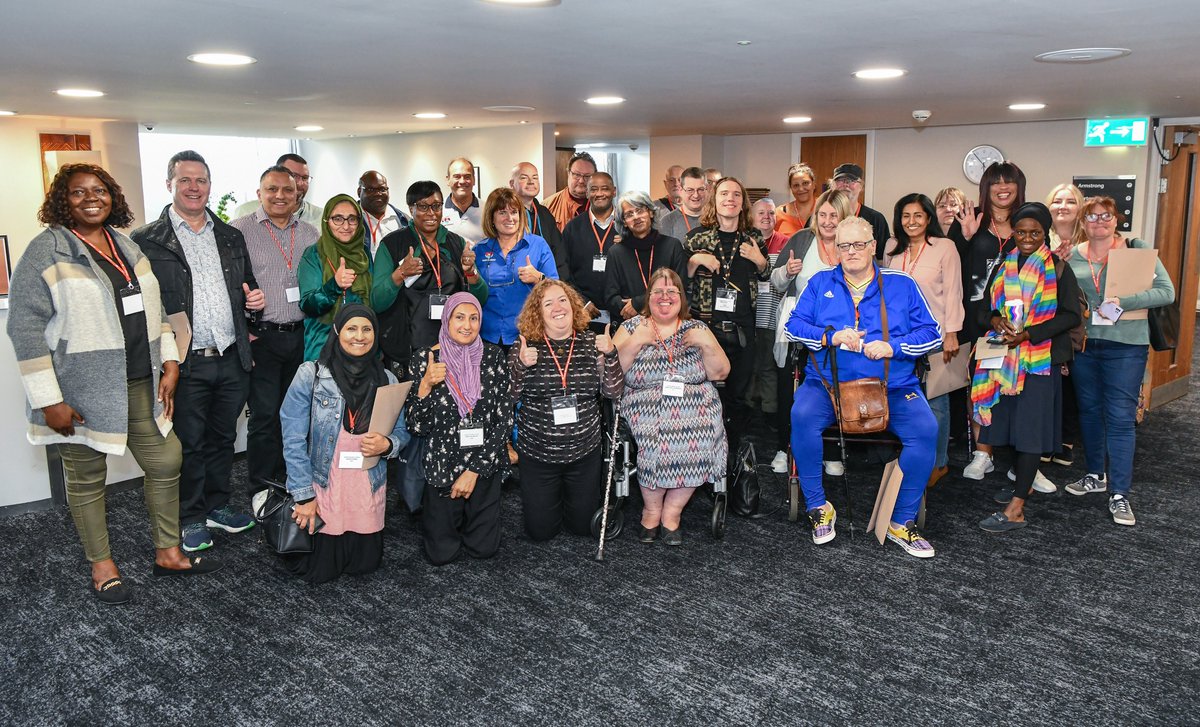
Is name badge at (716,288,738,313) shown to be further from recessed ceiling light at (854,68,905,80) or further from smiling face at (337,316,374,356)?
smiling face at (337,316,374,356)

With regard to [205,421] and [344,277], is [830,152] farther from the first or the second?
[205,421]

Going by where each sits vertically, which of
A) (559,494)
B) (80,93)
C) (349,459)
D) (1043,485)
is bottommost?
(1043,485)

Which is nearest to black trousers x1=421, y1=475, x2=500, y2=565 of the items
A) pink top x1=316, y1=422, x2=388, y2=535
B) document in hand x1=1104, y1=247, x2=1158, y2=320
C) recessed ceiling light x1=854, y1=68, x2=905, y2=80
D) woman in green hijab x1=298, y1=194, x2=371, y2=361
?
pink top x1=316, y1=422, x2=388, y2=535

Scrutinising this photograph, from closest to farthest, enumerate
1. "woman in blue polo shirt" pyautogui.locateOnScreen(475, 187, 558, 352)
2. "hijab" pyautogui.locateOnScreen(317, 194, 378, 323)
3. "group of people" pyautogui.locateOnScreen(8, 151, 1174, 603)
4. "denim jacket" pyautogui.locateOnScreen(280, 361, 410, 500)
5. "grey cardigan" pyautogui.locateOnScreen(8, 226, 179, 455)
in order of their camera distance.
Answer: "grey cardigan" pyautogui.locateOnScreen(8, 226, 179, 455), "group of people" pyautogui.locateOnScreen(8, 151, 1174, 603), "denim jacket" pyautogui.locateOnScreen(280, 361, 410, 500), "hijab" pyautogui.locateOnScreen(317, 194, 378, 323), "woman in blue polo shirt" pyautogui.locateOnScreen(475, 187, 558, 352)

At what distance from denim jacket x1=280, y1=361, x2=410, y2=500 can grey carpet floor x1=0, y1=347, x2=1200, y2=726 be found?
0.47 metres

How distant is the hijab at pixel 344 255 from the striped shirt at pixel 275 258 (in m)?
0.10

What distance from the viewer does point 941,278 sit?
445 cm

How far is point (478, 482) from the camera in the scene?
391cm

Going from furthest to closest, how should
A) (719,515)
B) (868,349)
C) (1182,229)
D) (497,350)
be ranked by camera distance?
(1182,229)
(719,515)
(497,350)
(868,349)

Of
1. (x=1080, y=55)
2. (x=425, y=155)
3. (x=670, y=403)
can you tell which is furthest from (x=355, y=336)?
(x=425, y=155)

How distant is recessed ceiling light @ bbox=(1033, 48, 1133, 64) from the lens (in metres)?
3.65

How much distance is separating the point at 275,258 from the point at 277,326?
33 cm

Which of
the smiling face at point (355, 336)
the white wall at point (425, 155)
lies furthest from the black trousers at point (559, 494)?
the white wall at point (425, 155)

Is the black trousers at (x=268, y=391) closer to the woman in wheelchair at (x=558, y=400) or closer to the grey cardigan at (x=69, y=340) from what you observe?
the grey cardigan at (x=69, y=340)
